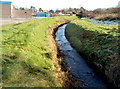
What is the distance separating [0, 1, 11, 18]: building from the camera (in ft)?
230

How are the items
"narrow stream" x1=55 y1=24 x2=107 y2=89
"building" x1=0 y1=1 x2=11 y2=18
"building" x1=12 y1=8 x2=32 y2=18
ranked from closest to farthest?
1. "narrow stream" x1=55 y1=24 x2=107 y2=89
2. "building" x1=0 y1=1 x2=11 y2=18
3. "building" x1=12 y1=8 x2=32 y2=18

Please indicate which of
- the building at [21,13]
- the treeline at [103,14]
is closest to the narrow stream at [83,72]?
Result: the treeline at [103,14]

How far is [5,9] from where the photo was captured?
70.7 m

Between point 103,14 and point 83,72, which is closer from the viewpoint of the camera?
point 83,72

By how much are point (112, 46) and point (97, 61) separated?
7.03ft

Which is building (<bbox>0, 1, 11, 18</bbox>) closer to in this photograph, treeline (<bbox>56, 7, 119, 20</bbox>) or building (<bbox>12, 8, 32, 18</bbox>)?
building (<bbox>12, 8, 32, 18</bbox>)

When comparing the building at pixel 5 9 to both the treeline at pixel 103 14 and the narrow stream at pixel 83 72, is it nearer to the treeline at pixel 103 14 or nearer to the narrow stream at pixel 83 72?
the treeline at pixel 103 14

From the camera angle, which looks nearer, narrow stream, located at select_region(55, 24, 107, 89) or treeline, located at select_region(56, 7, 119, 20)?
narrow stream, located at select_region(55, 24, 107, 89)

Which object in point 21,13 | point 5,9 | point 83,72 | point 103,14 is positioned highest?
point 5,9

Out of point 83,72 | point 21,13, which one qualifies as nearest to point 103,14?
point 21,13

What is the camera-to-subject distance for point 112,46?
44.5ft

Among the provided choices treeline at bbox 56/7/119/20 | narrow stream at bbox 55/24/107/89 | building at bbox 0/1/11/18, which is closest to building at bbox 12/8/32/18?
building at bbox 0/1/11/18

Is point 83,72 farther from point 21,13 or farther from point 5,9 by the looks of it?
point 21,13

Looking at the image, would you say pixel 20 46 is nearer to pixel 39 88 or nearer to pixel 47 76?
pixel 47 76
